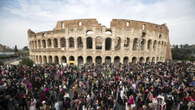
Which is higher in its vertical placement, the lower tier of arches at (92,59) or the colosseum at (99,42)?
the colosseum at (99,42)

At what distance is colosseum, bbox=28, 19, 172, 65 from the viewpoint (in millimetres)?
25986

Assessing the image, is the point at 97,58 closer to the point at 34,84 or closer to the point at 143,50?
the point at 143,50

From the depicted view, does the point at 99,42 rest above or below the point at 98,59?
above

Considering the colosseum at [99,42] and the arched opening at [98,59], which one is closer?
the colosseum at [99,42]

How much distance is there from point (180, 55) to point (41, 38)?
59.7m

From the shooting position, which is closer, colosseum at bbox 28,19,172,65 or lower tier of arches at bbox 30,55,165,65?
colosseum at bbox 28,19,172,65

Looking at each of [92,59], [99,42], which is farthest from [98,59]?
[99,42]

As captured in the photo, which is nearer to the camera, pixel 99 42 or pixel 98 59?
pixel 98 59

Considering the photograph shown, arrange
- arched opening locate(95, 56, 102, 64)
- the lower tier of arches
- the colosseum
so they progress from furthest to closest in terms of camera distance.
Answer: arched opening locate(95, 56, 102, 64), the lower tier of arches, the colosseum

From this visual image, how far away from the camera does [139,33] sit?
27562mm

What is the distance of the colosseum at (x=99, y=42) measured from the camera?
26.0 m

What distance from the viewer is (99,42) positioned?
1282 inches

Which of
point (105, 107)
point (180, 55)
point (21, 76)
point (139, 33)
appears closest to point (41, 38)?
point (21, 76)

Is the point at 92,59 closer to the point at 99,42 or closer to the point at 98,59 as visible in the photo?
the point at 98,59
